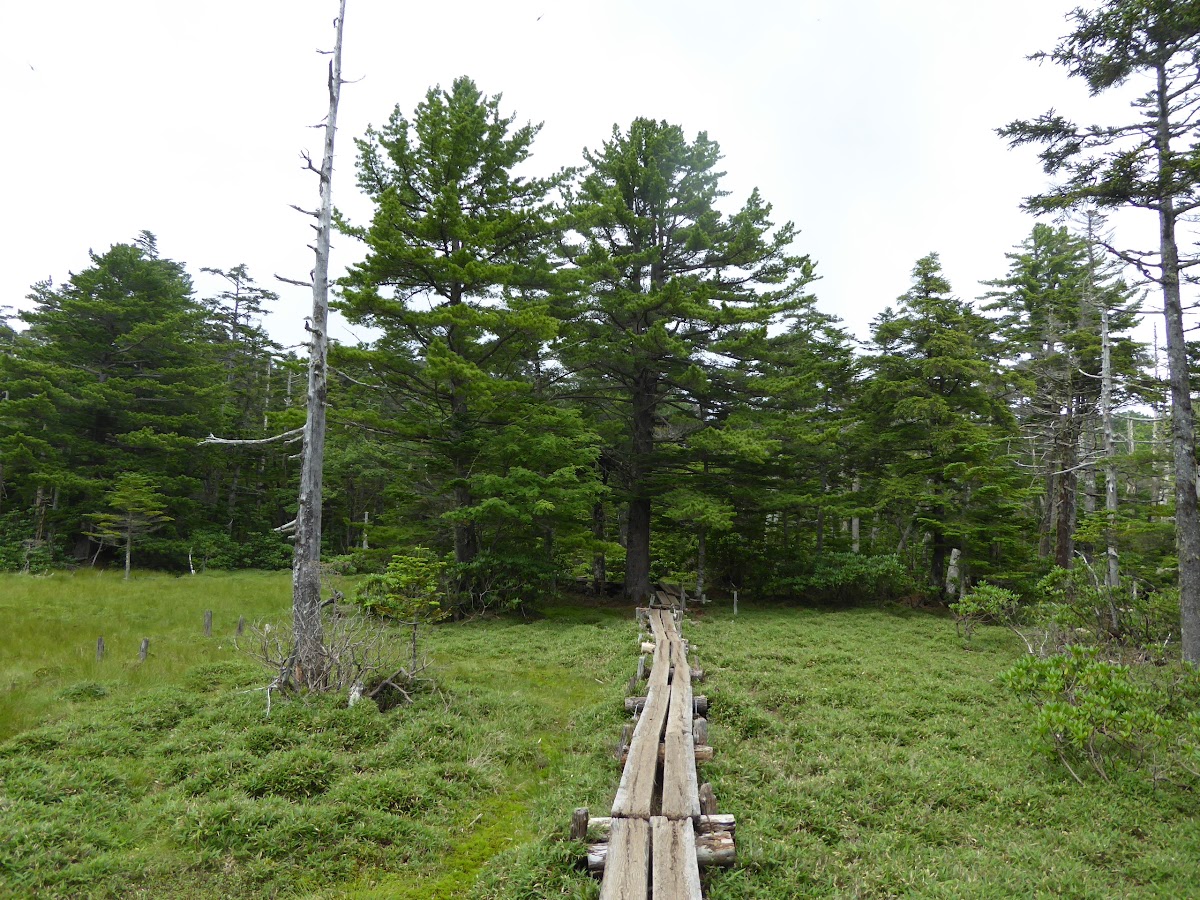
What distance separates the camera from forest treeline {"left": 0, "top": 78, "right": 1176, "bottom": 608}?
1644cm

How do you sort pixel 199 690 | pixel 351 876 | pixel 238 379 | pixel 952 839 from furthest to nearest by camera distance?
pixel 238 379 → pixel 199 690 → pixel 952 839 → pixel 351 876

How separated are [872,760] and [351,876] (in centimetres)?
600

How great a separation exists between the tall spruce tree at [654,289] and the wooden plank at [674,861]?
14.0 meters

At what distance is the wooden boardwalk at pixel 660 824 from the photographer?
178 inches

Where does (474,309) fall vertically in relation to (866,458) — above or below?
above

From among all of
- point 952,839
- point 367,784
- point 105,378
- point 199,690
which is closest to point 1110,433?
point 952,839

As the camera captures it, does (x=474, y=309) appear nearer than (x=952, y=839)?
No

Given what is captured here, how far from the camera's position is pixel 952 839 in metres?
5.59

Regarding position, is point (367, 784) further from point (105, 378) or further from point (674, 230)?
point (105, 378)

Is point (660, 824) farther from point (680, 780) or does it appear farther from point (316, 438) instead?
point (316, 438)

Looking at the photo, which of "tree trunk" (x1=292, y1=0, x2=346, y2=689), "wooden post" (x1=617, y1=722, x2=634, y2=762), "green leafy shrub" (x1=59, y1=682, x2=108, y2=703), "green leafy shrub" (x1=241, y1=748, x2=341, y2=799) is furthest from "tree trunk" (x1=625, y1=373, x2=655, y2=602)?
"green leafy shrub" (x1=59, y1=682, x2=108, y2=703)

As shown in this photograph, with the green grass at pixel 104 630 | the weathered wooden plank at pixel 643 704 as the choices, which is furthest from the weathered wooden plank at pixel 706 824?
the green grass at pixel 104 630

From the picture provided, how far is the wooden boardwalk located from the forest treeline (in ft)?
27.4

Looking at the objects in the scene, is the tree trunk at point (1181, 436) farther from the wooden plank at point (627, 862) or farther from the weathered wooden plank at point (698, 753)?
the wooden plank at point (627, 862)
